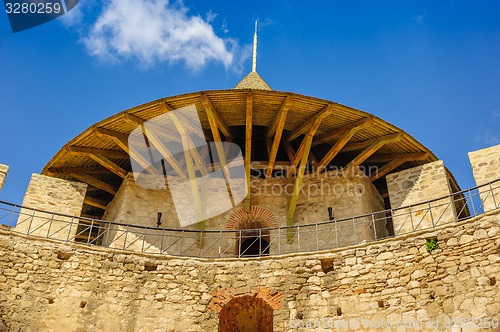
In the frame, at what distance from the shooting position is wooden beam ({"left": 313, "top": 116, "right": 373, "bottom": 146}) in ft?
48.2

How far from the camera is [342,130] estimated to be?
1526cm

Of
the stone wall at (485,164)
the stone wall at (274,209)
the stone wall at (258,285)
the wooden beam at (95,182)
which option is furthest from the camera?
the wooden beam at (95,182)

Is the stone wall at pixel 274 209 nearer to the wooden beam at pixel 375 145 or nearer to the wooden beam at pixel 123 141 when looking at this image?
the wooden beam at pixel 375 145

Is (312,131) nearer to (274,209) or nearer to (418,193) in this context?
(274,209)

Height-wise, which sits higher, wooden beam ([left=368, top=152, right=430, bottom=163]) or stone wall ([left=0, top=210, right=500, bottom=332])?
wooden beam ([left=368, top=152, right=430, bottom=163])

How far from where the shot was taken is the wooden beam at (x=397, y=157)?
15562mm

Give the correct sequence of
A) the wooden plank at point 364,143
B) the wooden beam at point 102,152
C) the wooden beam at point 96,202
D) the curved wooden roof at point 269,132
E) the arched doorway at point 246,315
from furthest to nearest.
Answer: the wooden beam at point 96,202 < the wooden beam at point 102,152 < the wooden plank at point 364,143 < the curved wooden roof at point 269,132 < the arched doorway at point 246,315

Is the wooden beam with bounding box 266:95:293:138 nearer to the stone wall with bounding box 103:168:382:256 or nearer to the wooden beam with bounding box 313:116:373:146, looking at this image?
the wooden beam with bounding box 313:116:373:146

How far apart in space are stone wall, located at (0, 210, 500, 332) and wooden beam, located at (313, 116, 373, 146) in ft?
12.9

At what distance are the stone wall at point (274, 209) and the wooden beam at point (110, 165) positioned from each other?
25 centimetres

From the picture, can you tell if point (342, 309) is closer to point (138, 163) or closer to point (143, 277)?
point (143, 277)

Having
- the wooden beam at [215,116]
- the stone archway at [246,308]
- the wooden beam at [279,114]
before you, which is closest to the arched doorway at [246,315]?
the stone archway at [246,308]

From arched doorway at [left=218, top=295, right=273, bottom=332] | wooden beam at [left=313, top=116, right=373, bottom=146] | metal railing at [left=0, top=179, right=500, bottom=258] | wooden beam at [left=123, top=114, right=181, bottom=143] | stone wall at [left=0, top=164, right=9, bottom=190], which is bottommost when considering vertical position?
arched doorway at [left=218, top=295, right=273, bottom=332]

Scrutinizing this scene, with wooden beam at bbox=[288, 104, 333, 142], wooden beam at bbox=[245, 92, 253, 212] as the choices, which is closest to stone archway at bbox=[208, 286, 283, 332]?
wooden beam at bbox=[245, 92, 253, 212]
